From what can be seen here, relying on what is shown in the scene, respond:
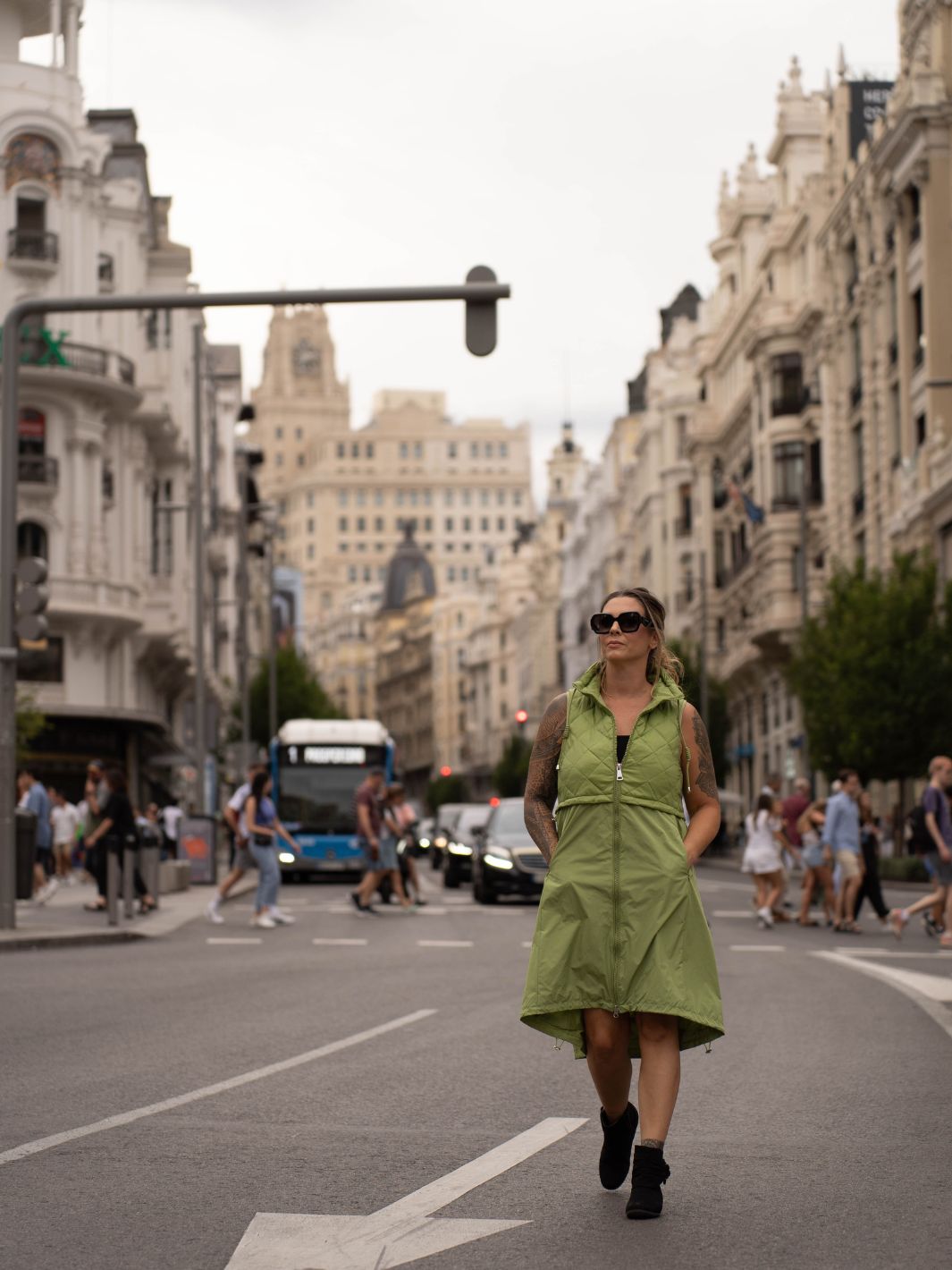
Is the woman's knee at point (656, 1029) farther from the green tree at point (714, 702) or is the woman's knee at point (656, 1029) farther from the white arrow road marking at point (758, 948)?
the green tree at point (714, 702)

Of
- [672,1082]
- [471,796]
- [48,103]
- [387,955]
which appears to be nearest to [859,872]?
[387,955]

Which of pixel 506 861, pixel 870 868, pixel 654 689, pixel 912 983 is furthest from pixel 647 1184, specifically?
pixel 506 861

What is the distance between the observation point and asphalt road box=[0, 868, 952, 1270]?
582cm

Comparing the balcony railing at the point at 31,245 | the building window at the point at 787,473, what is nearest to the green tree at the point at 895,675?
the balcony railing at the point at 31,245

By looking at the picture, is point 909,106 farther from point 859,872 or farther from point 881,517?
point 859,872

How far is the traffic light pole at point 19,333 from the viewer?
17.8 m

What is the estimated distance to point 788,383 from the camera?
67625 mm

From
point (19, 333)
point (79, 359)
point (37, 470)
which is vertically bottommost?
point (19, 333)

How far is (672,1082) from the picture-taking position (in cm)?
612

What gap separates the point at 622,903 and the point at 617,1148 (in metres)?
0.84

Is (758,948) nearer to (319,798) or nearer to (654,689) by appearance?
(654,689)

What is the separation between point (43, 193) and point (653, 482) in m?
50.1

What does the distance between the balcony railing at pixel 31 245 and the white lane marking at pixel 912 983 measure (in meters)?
37.1

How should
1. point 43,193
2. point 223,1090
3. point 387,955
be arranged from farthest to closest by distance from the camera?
point 43,193 < point 387,955 < point 223,1090
